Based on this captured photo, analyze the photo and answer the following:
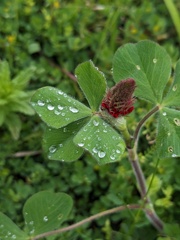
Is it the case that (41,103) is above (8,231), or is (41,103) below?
above

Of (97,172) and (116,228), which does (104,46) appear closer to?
(97,172)

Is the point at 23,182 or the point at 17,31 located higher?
the point at 17,31

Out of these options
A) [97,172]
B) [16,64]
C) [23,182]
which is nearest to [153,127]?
[97,172]

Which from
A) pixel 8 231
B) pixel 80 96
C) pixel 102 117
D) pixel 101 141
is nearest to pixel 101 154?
pixel 101 141

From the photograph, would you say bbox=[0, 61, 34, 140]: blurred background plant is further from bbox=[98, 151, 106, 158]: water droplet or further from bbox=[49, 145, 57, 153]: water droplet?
bbox=[98, 151, 106, 158]: water droplet

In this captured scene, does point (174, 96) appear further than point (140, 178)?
No

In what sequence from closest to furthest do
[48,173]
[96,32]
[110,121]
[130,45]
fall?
[110,121] < [130,45] < [48,173] < [96,32]

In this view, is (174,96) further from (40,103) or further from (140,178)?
(40,103)

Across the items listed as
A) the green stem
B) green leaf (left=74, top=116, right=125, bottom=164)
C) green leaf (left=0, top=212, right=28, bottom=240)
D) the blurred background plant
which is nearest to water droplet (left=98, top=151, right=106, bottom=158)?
green leaf (left=74, top=116, right=125, bottom=164)

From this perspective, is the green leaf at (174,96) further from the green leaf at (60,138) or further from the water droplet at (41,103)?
the water droplet at (41,103)
